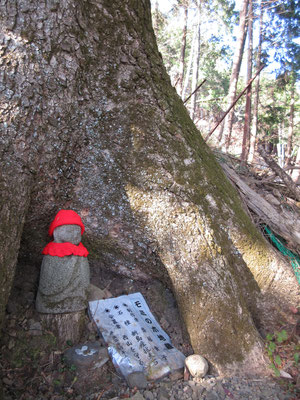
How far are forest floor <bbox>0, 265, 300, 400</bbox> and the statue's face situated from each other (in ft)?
2.03

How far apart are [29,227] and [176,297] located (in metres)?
1.45

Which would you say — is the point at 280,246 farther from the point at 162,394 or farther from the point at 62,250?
the point at 62,250

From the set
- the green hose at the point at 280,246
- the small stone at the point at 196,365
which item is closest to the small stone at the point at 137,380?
the small stone at the point at 196,365

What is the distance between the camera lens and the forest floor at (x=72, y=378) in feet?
6.46

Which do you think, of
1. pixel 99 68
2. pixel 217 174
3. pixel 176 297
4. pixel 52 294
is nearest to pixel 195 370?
pixel 176 297

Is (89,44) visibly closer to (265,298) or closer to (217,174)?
(217,174)

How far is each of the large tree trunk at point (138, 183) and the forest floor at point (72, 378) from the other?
0.19m

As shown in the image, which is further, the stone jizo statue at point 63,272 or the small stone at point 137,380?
the stone jizo statue at point 63,272

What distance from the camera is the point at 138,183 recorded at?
257 cm

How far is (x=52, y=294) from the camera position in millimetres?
2270

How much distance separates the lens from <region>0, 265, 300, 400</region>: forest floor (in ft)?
6.46

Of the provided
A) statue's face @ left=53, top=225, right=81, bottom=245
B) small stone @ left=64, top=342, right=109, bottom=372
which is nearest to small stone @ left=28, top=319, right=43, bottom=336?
small stone @ left=64, top=342, right=109, bottom=372

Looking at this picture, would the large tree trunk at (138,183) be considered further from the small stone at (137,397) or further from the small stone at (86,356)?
the small stone at (86,356)

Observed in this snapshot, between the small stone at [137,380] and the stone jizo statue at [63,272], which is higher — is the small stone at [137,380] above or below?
below
